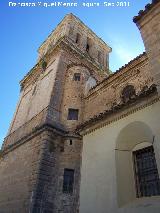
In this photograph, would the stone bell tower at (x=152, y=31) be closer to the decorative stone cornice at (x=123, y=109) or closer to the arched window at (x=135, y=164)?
the decorative stone cornice at (x=123, y=109)

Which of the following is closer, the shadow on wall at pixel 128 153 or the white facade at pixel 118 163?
the white facade at pixel 118 163

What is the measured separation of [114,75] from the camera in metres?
13.6

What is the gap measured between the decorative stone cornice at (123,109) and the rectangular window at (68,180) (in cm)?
260

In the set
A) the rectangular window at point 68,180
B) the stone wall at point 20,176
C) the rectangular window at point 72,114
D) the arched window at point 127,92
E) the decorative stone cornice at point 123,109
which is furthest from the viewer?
the rectangular window at point 72,114

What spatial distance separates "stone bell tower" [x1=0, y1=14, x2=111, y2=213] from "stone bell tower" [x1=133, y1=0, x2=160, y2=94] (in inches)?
261

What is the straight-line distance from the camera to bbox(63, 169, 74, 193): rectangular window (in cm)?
1113

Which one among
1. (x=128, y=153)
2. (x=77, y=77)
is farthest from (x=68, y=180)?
(x=77, y=77)

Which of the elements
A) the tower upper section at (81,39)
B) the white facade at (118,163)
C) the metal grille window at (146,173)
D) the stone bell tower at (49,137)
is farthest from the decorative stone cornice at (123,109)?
the tower upper section at (81,39)

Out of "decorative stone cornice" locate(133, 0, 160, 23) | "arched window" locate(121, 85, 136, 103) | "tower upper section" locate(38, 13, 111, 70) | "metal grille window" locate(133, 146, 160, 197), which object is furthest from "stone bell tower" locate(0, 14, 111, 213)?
"decorative stone cornice" locate(133, 0, 160, 23)

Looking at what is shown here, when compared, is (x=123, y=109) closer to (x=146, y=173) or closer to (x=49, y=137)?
(x=146, y=173)

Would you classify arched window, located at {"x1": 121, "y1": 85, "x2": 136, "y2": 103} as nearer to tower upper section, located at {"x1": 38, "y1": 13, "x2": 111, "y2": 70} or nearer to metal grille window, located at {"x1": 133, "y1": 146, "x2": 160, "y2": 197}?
metal grille window, located at {"x1": 133, "y1": 146, "x2": 160, "y2": 197}

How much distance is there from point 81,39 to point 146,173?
16.4 metres

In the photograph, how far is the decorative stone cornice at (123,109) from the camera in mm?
7963

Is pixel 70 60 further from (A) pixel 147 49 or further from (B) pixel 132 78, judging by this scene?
(A) pixel 147 49
